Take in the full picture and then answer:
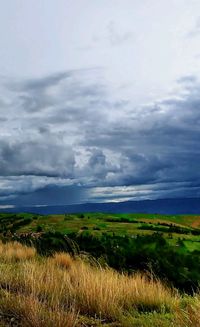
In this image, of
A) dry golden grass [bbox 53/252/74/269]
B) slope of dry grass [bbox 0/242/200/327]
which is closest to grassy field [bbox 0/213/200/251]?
dry golden grass [bbox 53/252/74/269]

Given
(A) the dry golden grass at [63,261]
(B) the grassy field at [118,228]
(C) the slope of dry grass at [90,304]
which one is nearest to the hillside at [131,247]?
(B) the grassy field at [118,228]

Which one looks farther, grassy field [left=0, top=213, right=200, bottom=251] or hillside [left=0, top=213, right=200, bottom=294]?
grassy field [left=0, top=213, right=200, bottom=251]

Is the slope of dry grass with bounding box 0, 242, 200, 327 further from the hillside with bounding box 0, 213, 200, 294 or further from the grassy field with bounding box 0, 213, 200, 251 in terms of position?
the grassy field with bounding box 0, 213, 200, 251

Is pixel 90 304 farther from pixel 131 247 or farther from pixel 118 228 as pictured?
pixel 118 228

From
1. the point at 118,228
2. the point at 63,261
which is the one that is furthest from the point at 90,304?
the point at 118,228

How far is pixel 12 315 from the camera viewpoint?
827cm

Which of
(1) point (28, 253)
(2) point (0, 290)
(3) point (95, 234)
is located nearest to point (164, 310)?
(2) point (0, 290)

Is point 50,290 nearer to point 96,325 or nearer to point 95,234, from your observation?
point 96,325

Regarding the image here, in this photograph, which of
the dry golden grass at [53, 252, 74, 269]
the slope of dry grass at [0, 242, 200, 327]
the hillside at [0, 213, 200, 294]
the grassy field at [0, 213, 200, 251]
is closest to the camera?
the slope of dry grass at [0, 242, 200, 327]

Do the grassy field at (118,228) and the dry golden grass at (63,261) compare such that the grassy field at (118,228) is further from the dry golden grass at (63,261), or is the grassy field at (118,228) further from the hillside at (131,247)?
the dry golden grass at (63,261)

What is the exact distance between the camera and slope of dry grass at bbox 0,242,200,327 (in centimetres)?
730

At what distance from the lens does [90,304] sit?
29.9 feet

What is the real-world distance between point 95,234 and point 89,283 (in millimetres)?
11629

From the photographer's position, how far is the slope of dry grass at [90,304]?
7.30 meters
